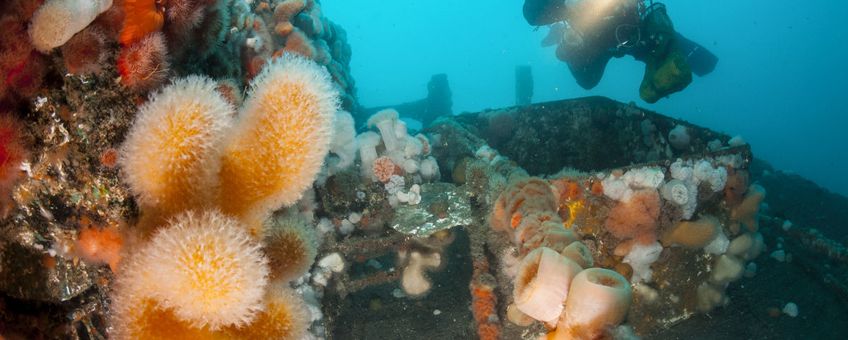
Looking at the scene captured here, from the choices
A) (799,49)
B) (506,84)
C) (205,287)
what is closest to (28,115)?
(205,287)

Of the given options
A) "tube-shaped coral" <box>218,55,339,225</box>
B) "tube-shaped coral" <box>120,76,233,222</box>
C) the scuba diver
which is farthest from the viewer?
the scuba diver

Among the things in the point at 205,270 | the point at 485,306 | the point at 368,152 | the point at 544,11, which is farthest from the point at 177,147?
the point at 544,11

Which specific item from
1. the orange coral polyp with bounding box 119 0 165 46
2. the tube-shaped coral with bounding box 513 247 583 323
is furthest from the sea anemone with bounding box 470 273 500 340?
the orange coral polyp with bounding box 119 0 165 46

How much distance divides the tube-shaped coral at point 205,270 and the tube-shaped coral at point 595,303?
1.56 m

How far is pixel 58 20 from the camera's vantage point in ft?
5.70

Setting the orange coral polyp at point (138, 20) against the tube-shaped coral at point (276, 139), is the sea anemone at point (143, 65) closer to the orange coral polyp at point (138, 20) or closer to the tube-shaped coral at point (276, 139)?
the orange coral polyp at point (138, 20)

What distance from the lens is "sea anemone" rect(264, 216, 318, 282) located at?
83.0 inches

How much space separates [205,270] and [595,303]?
1777mm

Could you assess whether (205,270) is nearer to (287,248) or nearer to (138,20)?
(287,248)

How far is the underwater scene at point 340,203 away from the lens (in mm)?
1735

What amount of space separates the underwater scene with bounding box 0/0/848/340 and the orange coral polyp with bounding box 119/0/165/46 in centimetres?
1

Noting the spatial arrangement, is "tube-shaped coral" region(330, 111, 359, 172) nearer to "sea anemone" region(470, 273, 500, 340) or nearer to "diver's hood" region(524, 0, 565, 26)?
"sea anemone" region(470, 273, 500, 340)

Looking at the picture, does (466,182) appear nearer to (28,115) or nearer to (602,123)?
(602,123)

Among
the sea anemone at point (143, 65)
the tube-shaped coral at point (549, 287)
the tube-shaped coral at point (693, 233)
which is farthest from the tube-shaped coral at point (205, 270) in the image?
the tube-shaped coral at point (693, 233)
